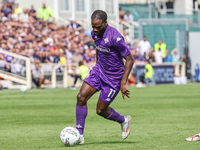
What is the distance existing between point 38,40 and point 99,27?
1837cm

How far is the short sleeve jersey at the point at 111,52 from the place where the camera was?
706cm

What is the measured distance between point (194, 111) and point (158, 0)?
A: 1224 inches

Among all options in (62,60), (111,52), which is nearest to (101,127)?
(111,52)

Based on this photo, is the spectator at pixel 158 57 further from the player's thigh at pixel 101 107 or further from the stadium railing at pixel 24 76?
the player's thigh at pixel 101 107

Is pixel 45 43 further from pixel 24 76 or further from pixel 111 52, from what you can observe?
pixel 111 52

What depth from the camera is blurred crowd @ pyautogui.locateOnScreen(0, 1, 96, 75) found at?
2369 cm

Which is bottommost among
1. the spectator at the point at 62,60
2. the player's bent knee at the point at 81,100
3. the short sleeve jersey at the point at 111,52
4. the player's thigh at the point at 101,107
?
the spectator at the point at 62,60

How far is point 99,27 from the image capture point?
6.95m

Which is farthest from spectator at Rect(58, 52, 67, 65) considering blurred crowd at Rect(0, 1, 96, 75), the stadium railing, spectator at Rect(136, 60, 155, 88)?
spectator at Rect(136, 60, 155, 88)

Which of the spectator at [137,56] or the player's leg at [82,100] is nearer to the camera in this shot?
the player's leg at [82,100]

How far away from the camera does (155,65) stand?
2841 cm

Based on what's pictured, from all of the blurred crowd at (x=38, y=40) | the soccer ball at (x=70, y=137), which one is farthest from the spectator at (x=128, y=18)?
the soccer ball at (x=70, y=137)

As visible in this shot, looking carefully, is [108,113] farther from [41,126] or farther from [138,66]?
[138,66]

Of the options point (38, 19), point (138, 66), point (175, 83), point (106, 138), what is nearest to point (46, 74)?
point (38, 19)
